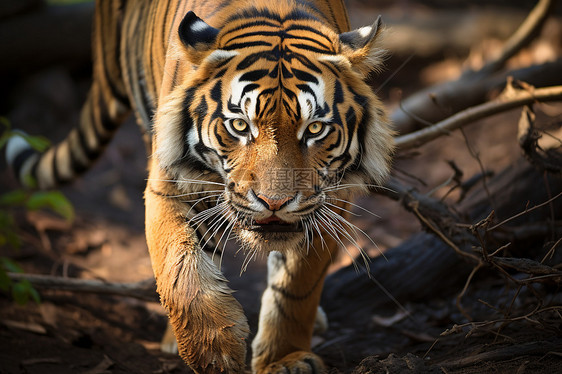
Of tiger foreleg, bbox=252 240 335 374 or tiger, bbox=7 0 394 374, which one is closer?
tiger, bbox=7 0 394 374

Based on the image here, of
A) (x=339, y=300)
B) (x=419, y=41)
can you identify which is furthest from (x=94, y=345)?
(x=419, y=41)

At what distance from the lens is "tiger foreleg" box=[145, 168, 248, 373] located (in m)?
1.91

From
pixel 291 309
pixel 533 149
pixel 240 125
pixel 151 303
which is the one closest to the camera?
pixel 240 125

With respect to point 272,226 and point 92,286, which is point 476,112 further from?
point 92,286

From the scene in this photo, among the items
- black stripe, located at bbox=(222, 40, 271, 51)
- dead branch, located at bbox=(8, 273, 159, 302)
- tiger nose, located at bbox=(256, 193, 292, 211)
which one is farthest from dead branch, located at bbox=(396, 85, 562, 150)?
dead branch, located at bbox=(8, 273, 159, 302)

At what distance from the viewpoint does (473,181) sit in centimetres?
303

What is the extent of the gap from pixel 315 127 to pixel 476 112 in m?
1.18

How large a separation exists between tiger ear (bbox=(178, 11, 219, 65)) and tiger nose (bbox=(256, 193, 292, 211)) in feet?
2.00

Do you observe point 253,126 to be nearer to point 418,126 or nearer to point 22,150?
point 418,126

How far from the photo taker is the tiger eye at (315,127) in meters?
2.02

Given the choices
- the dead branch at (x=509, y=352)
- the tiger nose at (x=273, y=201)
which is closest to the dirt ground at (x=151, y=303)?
the dead branch at (x=509, y=352)

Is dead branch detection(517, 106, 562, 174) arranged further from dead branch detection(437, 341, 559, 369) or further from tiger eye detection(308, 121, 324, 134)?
tiger eye detection(308, 121, 324, 134)

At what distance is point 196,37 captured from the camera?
2.10 metres

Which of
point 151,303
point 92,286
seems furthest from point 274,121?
point 151,303
